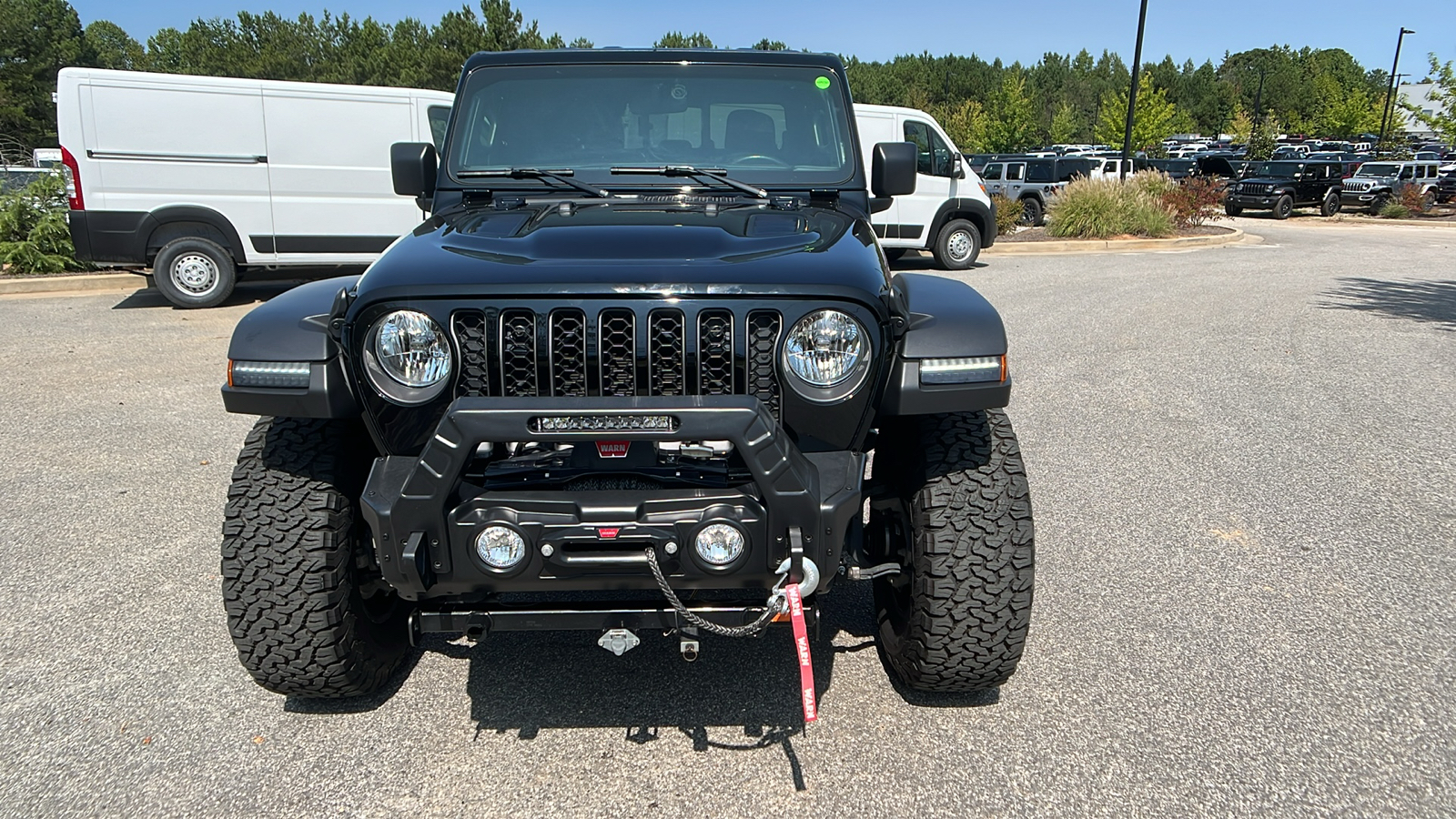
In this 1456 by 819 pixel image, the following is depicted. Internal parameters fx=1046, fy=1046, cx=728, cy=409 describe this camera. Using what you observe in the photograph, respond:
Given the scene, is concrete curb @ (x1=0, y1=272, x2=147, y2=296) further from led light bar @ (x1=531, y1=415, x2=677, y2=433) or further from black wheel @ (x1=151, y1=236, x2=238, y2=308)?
led light bar @ (x1=531, y1=415, x2=677, y2=433)

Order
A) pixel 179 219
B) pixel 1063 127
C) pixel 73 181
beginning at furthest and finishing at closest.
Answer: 1. pixel 1063 127
2. pixel 179 219
3. pixel 73 181

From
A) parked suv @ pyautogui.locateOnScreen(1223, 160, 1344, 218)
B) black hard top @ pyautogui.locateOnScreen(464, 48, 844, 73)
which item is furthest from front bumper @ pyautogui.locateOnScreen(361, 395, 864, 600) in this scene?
parked suv @ pyautogui.locateOnScreen(1223, 160, 1344, 218)

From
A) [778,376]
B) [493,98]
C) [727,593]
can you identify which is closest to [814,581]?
[778,376]

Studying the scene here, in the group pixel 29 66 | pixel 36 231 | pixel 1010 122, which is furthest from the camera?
pixel 1010 122

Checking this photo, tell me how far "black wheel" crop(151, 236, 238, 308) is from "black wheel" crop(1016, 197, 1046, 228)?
1632 centimetres

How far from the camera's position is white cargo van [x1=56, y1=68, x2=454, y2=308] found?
31.4 ft

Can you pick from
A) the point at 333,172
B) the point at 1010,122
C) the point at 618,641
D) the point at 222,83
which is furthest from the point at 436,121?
the point at 1010,122

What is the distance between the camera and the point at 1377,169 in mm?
28500

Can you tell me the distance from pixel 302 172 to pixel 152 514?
656cm

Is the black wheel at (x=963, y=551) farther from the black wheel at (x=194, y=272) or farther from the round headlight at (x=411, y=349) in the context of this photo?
the black wheel at (x=194, y=272)

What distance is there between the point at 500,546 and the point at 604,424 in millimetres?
363

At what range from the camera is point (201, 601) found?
366cm

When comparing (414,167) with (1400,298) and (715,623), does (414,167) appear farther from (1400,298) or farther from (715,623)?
(1400,298)

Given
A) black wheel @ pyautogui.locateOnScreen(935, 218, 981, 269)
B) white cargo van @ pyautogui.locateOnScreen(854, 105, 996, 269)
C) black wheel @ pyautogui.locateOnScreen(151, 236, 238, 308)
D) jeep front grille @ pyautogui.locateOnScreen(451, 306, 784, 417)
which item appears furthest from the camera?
black wheel @ pyautogui.locateOnScreen(935, 218, 981, 269)
